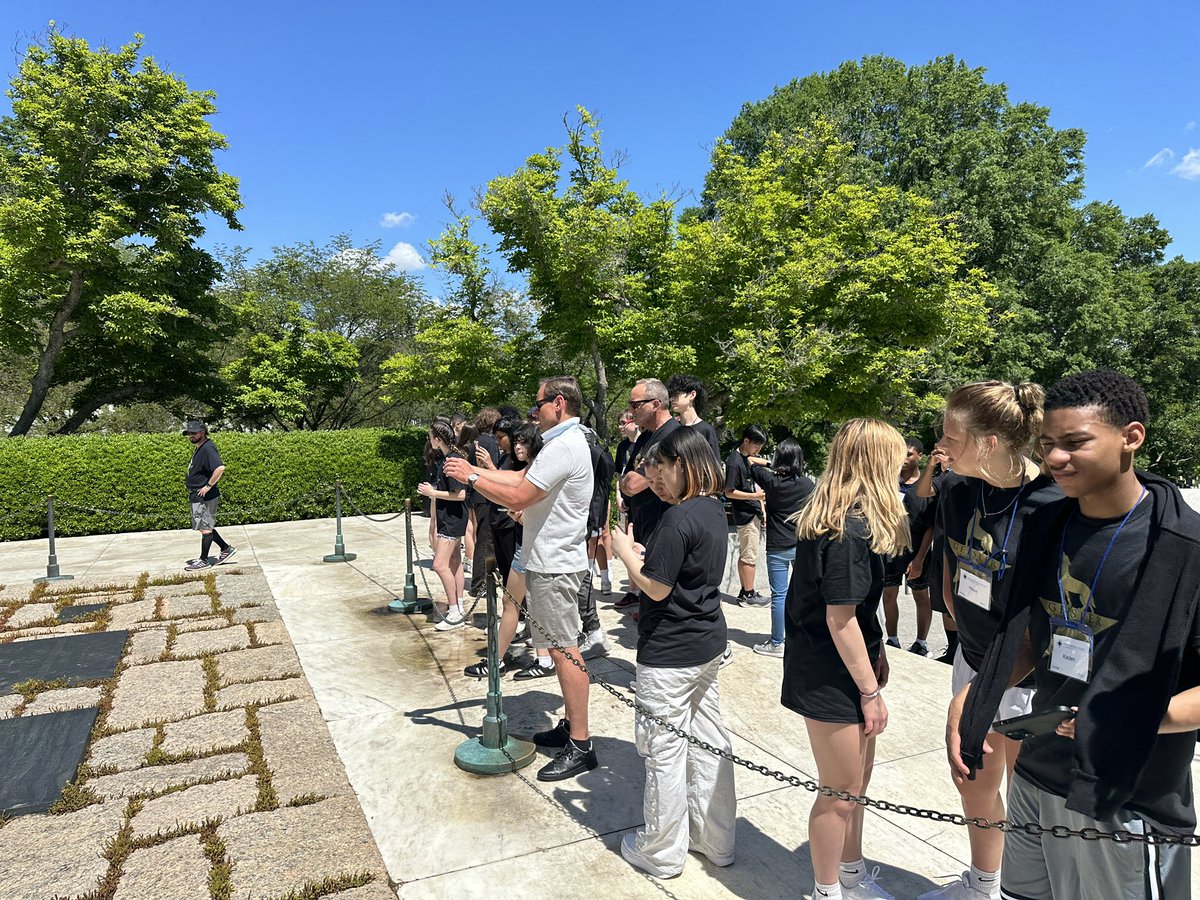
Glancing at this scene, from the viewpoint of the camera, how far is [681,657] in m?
2.78

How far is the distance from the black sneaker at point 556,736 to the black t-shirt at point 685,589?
4.47 feet

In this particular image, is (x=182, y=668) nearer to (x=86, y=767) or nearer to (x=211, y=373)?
(x=86, y=767)

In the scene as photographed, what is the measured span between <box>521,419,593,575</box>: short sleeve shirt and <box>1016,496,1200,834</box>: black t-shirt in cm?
223

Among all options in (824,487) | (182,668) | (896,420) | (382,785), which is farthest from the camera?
(896,420)

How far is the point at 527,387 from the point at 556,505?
1542 cm

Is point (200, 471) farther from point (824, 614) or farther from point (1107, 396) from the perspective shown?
point (1107, 396)

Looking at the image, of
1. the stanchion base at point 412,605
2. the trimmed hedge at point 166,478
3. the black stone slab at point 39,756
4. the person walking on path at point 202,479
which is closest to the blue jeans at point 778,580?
the stanchion base at point 412,605

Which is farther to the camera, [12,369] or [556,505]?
[12,369]

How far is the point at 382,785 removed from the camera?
362 cm

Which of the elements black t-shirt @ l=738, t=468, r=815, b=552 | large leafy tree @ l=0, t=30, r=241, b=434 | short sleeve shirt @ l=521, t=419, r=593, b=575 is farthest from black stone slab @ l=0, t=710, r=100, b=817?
large leafy tree @ l=0, t=30, r=241, b=434

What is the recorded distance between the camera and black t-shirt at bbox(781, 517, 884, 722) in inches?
92.4

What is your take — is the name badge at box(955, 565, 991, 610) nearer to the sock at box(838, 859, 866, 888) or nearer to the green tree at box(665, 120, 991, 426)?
the sock at box(838, 859, 866, 888)

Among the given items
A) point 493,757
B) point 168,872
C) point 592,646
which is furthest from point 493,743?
point 592,646

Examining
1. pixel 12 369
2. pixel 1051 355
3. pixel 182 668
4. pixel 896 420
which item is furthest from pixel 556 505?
pixel 12 369
